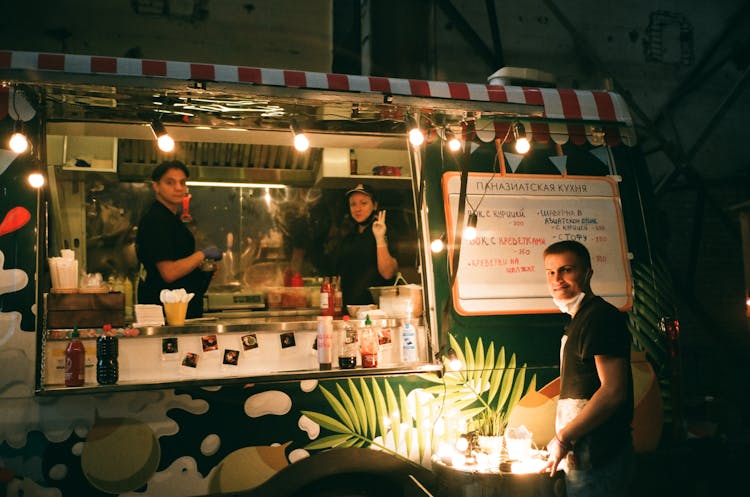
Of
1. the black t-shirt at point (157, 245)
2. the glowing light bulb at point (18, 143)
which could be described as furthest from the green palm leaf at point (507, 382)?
the glowing light bulb at point (18, 143)

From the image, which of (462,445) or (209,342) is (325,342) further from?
Result: (462,445)

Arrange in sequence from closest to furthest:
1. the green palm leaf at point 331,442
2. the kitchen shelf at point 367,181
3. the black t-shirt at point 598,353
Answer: the black t-shirt at point 598,353 < the green palm leaf at point 331,442 < the kitchen shelf at point 367,181

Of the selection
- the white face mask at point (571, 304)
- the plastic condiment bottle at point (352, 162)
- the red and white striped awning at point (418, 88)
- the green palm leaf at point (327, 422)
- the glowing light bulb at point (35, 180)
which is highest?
the plastic condiment bottle at point (352, 162)

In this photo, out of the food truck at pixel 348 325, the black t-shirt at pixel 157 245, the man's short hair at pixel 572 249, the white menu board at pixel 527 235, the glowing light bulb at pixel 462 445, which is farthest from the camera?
the black t-shirt at pixel 157 245

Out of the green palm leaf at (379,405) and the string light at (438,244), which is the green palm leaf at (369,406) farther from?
the string light at (438,244)

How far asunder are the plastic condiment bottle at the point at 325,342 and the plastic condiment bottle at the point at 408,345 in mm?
486

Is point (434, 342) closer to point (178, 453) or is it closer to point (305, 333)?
point (305, 333)

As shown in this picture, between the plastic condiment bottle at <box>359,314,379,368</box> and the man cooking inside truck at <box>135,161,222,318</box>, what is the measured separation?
5.58 feet

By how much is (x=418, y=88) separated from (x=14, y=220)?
250 cm

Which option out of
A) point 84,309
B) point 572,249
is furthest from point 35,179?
point 572,249

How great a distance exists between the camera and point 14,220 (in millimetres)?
3303

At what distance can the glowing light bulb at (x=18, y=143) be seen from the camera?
3.32m

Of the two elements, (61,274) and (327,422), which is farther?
(61,274)

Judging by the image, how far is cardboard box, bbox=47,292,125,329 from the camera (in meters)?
3.47
